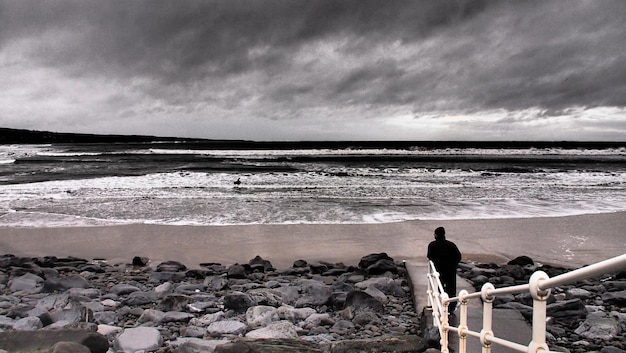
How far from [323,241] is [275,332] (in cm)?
604

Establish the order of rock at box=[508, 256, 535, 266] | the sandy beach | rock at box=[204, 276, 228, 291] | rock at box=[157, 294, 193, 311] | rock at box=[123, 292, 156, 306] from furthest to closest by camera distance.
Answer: the sandy beach → rock at box=[508, 256, 535, 266] → rock at box=[204, 276, 228, 291] → rock at box=[123, 292, 156, 306] → rock at box=[157, 294, 193, 311]

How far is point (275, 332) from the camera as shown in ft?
17.9

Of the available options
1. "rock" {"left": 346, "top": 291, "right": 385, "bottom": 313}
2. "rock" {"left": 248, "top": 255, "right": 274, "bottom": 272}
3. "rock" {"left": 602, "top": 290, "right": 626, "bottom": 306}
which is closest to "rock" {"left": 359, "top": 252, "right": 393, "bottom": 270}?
"rock" {"left": 248, "top": 255, "right": 274, "bottom": 272}

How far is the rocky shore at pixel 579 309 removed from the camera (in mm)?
5398

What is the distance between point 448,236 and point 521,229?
2.43 metres

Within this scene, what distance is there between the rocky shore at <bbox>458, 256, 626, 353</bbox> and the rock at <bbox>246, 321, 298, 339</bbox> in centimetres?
286

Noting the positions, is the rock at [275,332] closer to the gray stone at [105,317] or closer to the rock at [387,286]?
the gray stone at [105,317]

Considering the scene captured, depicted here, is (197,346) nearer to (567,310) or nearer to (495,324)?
(495,324)

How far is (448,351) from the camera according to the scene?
4.58m

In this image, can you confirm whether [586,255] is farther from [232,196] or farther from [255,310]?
[232,196]

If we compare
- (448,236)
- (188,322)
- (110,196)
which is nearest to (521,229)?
(448,236)

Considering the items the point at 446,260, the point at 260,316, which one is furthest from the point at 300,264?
the point at 446,260

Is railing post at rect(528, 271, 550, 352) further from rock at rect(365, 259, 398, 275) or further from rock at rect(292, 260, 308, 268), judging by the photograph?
rock at rect(292, 260, 308, 268)

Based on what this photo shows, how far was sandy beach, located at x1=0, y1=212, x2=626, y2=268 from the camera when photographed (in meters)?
10.3
